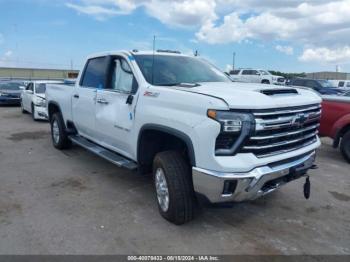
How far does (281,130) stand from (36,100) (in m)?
11.2

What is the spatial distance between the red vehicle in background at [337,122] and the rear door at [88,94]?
16.0 ft

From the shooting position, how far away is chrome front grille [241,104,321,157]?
10.8 ft

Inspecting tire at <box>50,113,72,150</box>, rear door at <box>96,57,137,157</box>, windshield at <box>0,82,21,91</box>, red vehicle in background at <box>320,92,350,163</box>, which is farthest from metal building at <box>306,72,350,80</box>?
rear door at <box>96,57,137,157</box>

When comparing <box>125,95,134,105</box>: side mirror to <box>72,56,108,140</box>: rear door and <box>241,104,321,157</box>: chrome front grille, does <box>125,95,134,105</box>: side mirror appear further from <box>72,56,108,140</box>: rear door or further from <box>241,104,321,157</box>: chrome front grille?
<box>241,104,321,157</box>: chrome front grille

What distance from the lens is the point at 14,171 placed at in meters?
6.02

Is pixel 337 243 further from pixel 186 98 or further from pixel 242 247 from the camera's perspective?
pixel 186 98

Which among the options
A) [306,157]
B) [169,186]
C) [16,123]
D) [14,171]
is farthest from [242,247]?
[16,123]

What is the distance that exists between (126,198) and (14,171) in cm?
249

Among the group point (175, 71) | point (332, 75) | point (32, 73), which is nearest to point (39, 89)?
point (175, 71)

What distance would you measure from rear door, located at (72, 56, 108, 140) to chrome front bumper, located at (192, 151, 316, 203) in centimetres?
260

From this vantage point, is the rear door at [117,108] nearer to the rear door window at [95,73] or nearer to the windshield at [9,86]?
the rear door window at [95,73]

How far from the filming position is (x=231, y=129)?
10.5 ft

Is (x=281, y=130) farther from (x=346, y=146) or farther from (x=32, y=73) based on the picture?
(x=32, y=73)

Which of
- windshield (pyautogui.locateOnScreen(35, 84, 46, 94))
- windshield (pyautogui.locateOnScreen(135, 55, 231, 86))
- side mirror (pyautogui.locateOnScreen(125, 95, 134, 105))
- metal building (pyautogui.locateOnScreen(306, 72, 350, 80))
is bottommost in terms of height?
windshield (pyautogui.locateOnScreen(35, 84, 46, 94))
